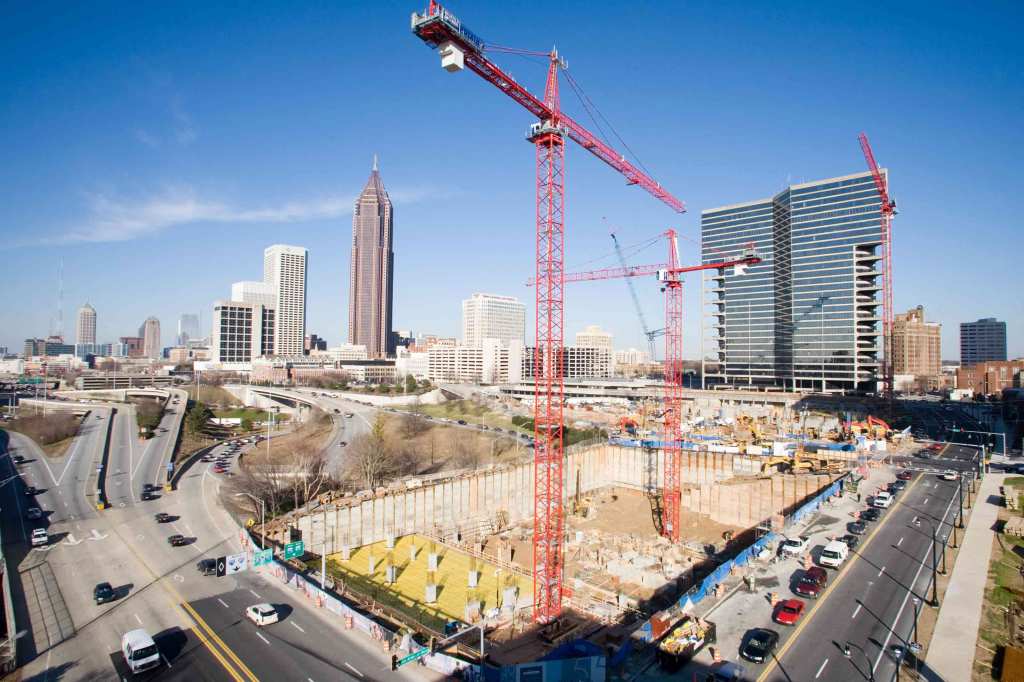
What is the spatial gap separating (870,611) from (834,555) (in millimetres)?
5179

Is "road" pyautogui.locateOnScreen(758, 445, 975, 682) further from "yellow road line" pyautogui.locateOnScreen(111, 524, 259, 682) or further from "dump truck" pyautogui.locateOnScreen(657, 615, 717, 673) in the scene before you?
"yellow road line" pyautogui.locateOnScreen(111, 524, 259, 682)

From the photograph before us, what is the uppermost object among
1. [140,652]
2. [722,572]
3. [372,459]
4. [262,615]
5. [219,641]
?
[722,572]

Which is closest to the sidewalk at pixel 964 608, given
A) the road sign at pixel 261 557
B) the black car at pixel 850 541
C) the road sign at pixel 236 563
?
the black car at pixel 850 541

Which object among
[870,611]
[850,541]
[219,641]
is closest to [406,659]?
[219,641]

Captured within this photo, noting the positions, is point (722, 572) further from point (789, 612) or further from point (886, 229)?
point (886, 229)

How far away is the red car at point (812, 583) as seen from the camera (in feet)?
80.3

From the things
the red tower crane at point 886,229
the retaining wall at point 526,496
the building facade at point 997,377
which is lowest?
the retaining wall at point 526,496

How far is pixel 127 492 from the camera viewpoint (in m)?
46.7

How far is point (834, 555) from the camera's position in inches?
1107

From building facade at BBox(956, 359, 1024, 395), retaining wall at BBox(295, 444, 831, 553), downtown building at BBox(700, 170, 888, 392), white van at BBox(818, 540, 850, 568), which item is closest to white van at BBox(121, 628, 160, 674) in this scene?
retaining wall at BBox(295, 444, 831, 553)

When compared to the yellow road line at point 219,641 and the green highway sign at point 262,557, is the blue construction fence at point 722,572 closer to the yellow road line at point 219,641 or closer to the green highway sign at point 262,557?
the yellow road line at point 219,641

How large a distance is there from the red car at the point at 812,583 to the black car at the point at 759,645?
4616mm

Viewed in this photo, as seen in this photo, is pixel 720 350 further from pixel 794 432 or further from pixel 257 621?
pixel 257 621

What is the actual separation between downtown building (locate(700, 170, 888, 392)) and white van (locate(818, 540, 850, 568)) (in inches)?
3385
